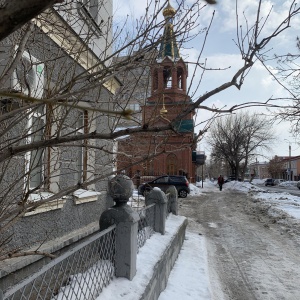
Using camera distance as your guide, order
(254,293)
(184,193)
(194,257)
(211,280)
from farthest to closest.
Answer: (184,193)
(194,257)
(211,280)
(254,293)

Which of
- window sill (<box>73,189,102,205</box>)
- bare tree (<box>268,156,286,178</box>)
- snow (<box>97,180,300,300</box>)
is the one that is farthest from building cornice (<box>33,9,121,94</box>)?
bare tree (<box>268,156,286,178</box>)

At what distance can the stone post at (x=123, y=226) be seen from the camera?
3414 millimetres

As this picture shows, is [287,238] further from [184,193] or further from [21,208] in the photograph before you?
[184,193]

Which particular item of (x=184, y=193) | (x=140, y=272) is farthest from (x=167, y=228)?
(x=184, y=193)

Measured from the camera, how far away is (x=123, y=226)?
137 inches

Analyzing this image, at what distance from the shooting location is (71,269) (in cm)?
263

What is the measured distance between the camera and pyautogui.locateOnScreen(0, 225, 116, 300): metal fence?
238cm

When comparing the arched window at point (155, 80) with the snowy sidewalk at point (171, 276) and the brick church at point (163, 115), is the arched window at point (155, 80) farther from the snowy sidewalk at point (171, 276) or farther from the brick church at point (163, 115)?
the snowy sidewalk at point (171, 276)

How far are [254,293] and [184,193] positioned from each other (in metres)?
17.4

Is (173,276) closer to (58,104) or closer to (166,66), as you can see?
(166,66)

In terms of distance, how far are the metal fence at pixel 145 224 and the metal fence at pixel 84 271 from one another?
130 centimetres

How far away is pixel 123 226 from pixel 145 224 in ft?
6.07

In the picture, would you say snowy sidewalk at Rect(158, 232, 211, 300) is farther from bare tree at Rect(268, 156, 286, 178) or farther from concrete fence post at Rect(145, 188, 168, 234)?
bare tree at Rect(268, 156, 286, 178)

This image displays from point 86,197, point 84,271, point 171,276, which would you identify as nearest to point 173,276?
A: point 171,276
